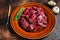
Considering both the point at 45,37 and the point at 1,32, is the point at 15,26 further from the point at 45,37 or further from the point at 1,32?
the point at 45,37

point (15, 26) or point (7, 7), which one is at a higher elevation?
point (7, 7)

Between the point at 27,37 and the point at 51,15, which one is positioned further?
the point at 51,15

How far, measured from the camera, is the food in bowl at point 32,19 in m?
1.16

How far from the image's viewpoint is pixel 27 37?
3.69 feet

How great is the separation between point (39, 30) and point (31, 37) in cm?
8

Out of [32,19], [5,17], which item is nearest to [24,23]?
[32,19]

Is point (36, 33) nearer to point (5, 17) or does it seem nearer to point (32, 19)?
point (32, 19)

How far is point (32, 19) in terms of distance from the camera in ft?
3.88

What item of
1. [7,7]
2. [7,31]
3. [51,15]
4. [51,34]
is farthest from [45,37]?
[7,7]

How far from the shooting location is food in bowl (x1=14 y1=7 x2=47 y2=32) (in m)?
1.16

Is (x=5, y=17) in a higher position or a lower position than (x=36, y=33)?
higher

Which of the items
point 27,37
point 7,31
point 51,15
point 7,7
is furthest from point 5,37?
point 51,15

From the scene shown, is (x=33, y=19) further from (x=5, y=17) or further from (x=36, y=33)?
(x=5, y=17)

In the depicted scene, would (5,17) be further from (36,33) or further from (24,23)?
(36,33)
